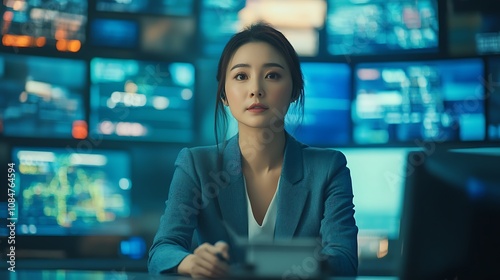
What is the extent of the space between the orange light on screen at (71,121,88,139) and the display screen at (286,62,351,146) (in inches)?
34.5

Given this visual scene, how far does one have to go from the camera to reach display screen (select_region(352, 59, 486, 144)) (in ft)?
9.36

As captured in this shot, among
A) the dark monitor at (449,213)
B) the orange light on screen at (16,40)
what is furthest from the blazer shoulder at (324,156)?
the orange light on screen at (16,40)

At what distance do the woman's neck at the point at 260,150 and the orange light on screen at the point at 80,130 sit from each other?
4.01 ft

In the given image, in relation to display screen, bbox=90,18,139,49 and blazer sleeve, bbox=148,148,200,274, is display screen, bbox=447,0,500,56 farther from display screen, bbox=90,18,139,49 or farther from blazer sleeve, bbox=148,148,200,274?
blazer sleeve, bbox=148,148,200,274

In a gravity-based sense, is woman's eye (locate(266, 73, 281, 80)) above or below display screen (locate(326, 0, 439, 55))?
below

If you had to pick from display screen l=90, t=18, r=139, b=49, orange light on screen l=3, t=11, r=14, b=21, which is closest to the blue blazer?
display screen l=90, t=18, r=139, b=49

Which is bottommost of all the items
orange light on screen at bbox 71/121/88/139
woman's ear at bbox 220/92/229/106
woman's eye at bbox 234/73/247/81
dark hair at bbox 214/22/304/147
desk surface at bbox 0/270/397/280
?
desk surface at bbox 0/270/397/280

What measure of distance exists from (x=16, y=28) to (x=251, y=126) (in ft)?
5.18

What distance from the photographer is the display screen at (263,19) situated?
114 inches

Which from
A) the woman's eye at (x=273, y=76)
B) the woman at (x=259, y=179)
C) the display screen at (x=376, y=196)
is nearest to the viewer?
the woman at (x=259, y=179)

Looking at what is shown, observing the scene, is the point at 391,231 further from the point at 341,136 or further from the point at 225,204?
the point at 225,204

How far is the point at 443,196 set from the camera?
2.70 ft

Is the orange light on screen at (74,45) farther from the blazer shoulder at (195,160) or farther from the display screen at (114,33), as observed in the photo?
the blazer shoulder at (195,160)

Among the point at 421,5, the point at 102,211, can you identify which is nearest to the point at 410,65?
the point at 421,5
